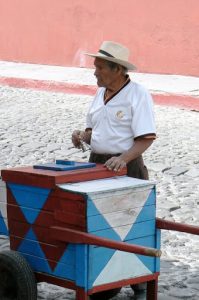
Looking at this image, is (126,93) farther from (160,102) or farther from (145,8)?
(145,8)

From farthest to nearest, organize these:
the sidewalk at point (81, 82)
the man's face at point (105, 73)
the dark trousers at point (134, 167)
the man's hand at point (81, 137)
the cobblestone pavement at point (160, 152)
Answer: the sidewalk at point (81, 82) < the cobblestone pavement at point (160, 152) < the man's hand at point (81, 137) < the dark trousers at point (134, 167) < the man's face at point (105, 73)

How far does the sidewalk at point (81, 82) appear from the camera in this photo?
36.3 feet

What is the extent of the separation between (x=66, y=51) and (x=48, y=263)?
10659mm

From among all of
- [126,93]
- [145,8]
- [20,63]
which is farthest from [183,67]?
[126,93]

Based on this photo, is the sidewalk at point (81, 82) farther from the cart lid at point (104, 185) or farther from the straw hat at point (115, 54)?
the cart lid at point (104, 185)

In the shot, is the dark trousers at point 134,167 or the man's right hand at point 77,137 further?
the man's right hand at point 77,137

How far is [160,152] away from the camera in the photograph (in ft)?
26.3

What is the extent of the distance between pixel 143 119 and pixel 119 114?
141 millimetres

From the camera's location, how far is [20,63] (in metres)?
15.1

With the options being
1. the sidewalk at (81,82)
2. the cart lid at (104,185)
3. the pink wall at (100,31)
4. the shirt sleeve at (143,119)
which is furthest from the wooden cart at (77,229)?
the pink wall at (100,31)

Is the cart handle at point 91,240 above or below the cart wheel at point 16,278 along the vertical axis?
above

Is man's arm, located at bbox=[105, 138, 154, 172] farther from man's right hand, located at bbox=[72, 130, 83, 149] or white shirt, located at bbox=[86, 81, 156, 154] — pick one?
man's right hand, located at bbox=[72, 130, 83, 149]

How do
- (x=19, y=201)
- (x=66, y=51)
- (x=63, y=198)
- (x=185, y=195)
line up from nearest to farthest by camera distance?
(x=63, y=198) → (x=19, y=201) → (x=185, y=195) → (x=66, y=51)

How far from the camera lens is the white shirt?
13.6 feet
